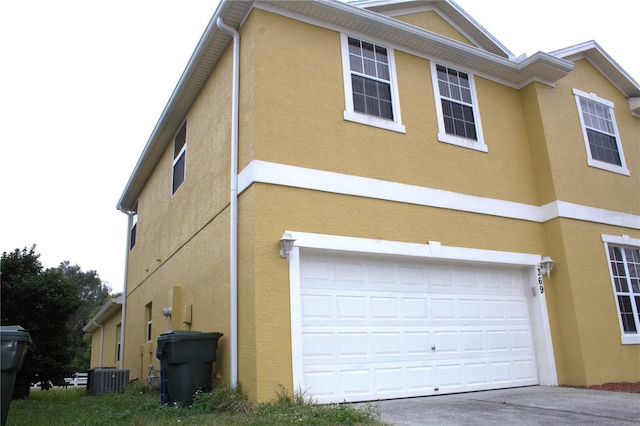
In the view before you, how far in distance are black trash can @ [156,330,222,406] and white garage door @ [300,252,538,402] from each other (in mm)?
1578

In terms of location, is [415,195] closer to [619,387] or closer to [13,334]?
[619,387]

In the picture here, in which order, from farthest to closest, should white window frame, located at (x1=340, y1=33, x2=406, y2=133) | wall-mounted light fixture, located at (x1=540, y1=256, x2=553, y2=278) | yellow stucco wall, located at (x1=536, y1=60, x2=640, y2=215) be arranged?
yellow stucco wall, located at (x1=536, y1=60, x2=640, y2=215), wall-mounted light fixture, located at (x1=540, y1=256, x2=553, y2=278), white window frame, located at (x1=340, y1=33, x2=406, y2=133)

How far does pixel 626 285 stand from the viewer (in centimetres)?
1152

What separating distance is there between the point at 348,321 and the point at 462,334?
2.42m

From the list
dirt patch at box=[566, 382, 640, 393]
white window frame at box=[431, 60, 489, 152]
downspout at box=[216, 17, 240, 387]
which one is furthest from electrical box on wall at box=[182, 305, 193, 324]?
dirt patch at box=[566, 382, 640, 393]

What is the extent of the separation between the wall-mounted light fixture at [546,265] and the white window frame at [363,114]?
397cm

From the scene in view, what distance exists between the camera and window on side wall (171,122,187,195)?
1287 centimetres

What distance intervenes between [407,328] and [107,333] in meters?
18.0

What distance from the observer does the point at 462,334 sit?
9.48 meters

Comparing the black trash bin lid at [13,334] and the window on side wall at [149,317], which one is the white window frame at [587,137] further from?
the window on side wall at [149,317]

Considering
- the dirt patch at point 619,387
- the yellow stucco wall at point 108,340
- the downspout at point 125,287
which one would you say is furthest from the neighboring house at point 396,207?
the yellow stucco wall at point 108,340

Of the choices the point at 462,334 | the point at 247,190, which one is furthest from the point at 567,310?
the point at 247,190

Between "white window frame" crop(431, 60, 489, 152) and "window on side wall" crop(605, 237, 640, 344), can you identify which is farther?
"window on side wall" crop(605, 237, 640, 344)

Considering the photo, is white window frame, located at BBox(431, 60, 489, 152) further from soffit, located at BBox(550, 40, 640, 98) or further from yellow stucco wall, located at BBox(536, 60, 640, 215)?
soffit, located at BBox(550, 40, 640, 98)
